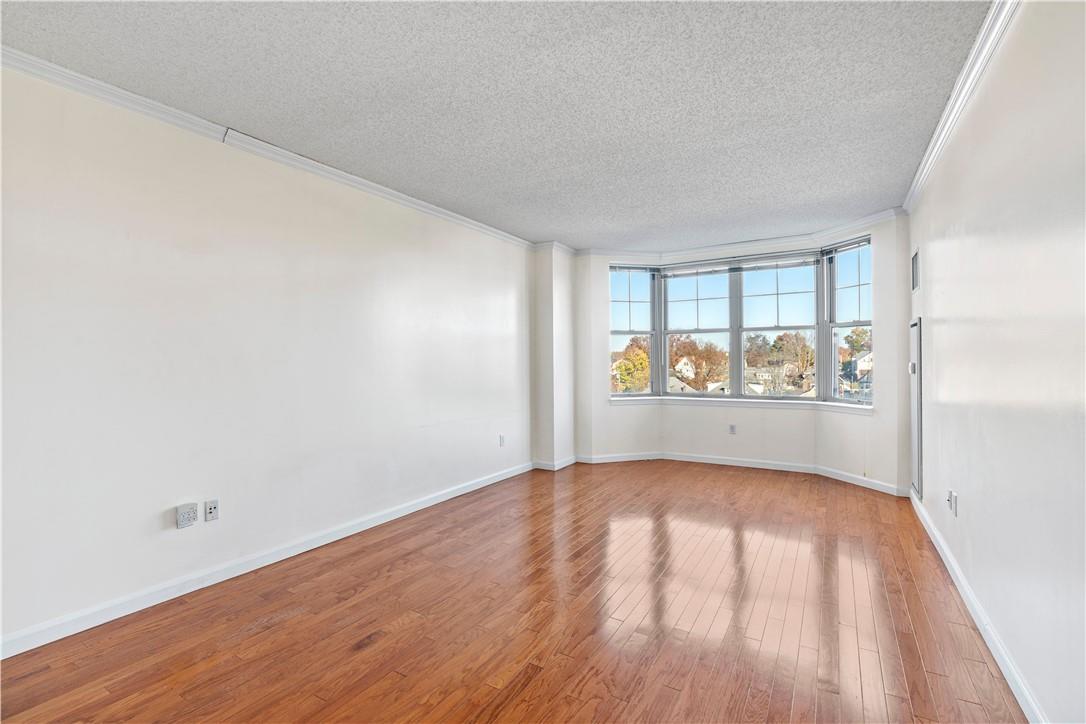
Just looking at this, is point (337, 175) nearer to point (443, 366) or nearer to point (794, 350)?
point (443, 366)

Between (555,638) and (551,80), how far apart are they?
2667 mm

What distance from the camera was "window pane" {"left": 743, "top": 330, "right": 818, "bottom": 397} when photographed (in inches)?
236

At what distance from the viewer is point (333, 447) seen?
3.77 m

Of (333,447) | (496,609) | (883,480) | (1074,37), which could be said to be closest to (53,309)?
(333,447)

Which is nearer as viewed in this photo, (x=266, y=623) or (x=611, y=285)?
(x=266, y=623)

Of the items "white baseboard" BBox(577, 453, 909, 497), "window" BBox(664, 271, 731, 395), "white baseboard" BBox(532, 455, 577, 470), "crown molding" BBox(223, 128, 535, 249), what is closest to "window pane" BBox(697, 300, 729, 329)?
"window" BBox(664, 271, 731, 395)

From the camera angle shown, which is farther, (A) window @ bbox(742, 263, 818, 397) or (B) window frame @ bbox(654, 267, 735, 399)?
(B) window frame @ bbox(654, 267, 735, 399)

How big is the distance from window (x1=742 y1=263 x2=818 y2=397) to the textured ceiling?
6.53 ft

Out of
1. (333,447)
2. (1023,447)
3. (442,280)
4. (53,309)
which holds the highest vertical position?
(442,280)

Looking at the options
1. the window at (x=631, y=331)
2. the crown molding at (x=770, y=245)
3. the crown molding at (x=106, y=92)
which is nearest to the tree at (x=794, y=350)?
the crown molding at (x=770, y=245)

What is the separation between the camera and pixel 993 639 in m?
2.29

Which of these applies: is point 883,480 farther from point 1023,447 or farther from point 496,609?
point 496,609

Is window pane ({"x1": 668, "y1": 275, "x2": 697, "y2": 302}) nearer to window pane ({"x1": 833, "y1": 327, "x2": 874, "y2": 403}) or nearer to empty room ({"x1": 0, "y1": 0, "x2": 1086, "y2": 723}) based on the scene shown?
window pane ({"x1": 833, "y1": 327, "x2": 874, "y2": 403})

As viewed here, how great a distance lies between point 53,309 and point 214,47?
4.63 feet
